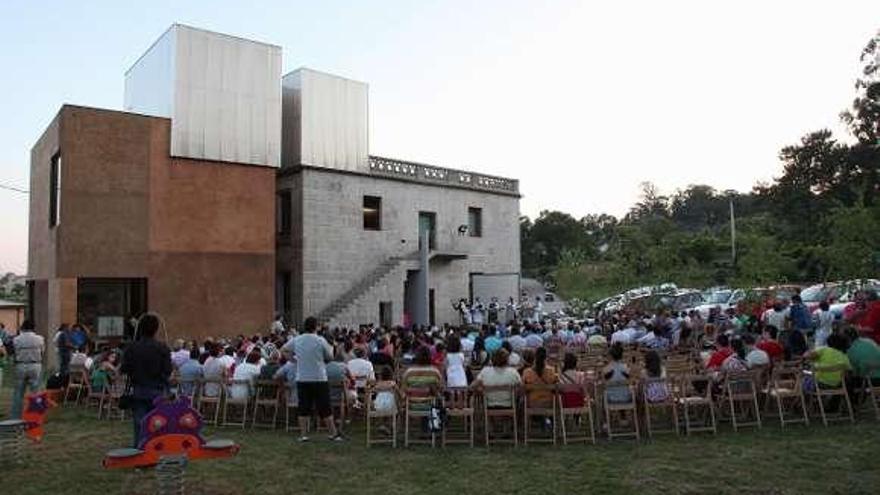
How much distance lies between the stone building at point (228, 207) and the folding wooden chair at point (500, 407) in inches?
592

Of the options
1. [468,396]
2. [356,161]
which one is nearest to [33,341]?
[468,396]

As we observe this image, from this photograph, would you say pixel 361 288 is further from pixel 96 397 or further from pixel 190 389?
pixel 190 389

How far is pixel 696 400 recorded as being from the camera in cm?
904

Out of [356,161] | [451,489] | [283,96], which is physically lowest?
[451,489]

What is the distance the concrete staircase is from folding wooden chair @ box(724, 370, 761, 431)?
18.3m

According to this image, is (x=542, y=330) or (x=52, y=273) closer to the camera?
(x=542, y=330)

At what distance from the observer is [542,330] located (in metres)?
17.9

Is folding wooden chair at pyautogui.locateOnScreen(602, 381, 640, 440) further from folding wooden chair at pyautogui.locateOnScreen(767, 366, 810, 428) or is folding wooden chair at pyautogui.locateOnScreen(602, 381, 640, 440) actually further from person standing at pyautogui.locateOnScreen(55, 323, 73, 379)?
person standing at pyautogui.locateOnScreen(55, 323, 73, 379)

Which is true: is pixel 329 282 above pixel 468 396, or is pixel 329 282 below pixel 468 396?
above

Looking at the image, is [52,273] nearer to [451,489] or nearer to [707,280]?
[451,489]

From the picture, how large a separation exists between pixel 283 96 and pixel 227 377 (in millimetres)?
17859

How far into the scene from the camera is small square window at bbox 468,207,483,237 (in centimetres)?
3347

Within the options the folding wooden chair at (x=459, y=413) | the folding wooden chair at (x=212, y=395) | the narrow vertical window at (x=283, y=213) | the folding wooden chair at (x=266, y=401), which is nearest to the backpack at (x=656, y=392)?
the folding wooden chair at (x=459, y=413)

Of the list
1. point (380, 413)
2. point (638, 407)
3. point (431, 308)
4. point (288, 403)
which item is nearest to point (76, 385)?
point (288, 403)
